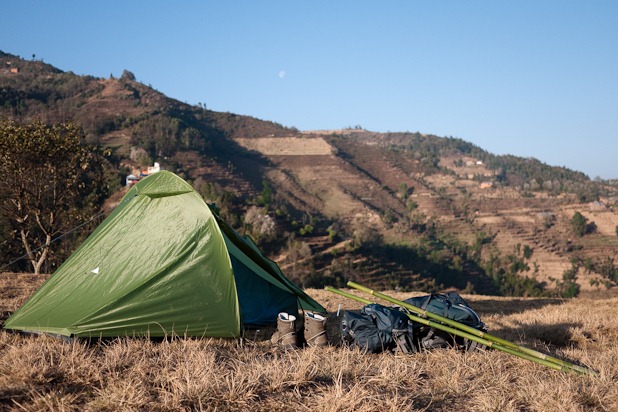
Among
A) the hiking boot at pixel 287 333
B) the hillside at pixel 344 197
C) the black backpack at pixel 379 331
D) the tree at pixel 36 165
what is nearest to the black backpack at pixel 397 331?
the black backpack at pixel 379 331

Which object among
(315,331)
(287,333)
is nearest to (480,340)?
(315,331)

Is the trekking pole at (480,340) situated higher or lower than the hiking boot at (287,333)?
higher

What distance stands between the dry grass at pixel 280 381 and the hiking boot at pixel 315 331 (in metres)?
0.39

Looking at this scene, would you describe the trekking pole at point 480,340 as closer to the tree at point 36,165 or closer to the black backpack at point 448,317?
the black backpack at point 448,317

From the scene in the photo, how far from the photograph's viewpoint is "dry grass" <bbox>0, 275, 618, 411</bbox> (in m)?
3.18

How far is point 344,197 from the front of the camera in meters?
82.4

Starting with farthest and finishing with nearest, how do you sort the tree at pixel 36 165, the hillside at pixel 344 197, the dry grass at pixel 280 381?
the hillside at pixel 344 197
the tree at pixel 36 165
the dry grass at pixel 280 381

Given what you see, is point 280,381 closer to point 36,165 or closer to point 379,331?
point 379,331

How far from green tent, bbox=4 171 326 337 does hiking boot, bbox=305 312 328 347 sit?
0.93m

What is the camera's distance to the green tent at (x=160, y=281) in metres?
5.48

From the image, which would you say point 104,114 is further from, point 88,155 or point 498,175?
point 498,175

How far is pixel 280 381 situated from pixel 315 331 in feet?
5.83

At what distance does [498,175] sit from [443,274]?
76966 millimetres

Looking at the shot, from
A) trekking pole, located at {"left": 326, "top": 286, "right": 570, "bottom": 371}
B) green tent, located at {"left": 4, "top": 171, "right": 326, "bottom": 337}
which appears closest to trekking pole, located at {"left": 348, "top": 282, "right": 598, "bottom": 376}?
trekking pole, located at {"left": 326, "top": 286, "right": 570, "bottom": 371}
